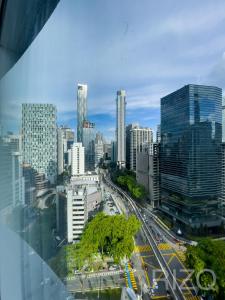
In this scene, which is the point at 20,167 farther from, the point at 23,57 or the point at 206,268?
the point at 206,268

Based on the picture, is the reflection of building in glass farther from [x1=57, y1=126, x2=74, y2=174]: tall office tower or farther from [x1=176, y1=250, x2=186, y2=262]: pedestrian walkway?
[x1=176, y1=250, x2=186, y2=262]: pedestrian walkway

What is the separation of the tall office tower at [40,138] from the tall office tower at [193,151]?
3271 millimetres

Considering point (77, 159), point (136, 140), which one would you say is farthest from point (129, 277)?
point (136, 140)

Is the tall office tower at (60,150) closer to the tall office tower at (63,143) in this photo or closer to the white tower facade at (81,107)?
the tall office tower at (63,143)

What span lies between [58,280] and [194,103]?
4875mm

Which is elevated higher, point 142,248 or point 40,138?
point 40,138

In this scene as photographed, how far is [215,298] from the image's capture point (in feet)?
9.07

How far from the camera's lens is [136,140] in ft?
39.5

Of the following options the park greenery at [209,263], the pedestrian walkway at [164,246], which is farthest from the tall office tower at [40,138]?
the pedestrian walkway at [164,246]

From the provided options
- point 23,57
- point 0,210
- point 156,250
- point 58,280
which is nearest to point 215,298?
point 156,250

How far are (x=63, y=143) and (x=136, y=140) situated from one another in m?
11.4

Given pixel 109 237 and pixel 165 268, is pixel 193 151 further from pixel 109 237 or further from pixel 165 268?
pixel 109 237

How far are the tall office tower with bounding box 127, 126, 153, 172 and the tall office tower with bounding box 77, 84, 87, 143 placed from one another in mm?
10700

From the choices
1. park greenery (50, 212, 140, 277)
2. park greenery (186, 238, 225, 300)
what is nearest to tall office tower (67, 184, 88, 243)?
park greenery (50, 212, 140, 277)
